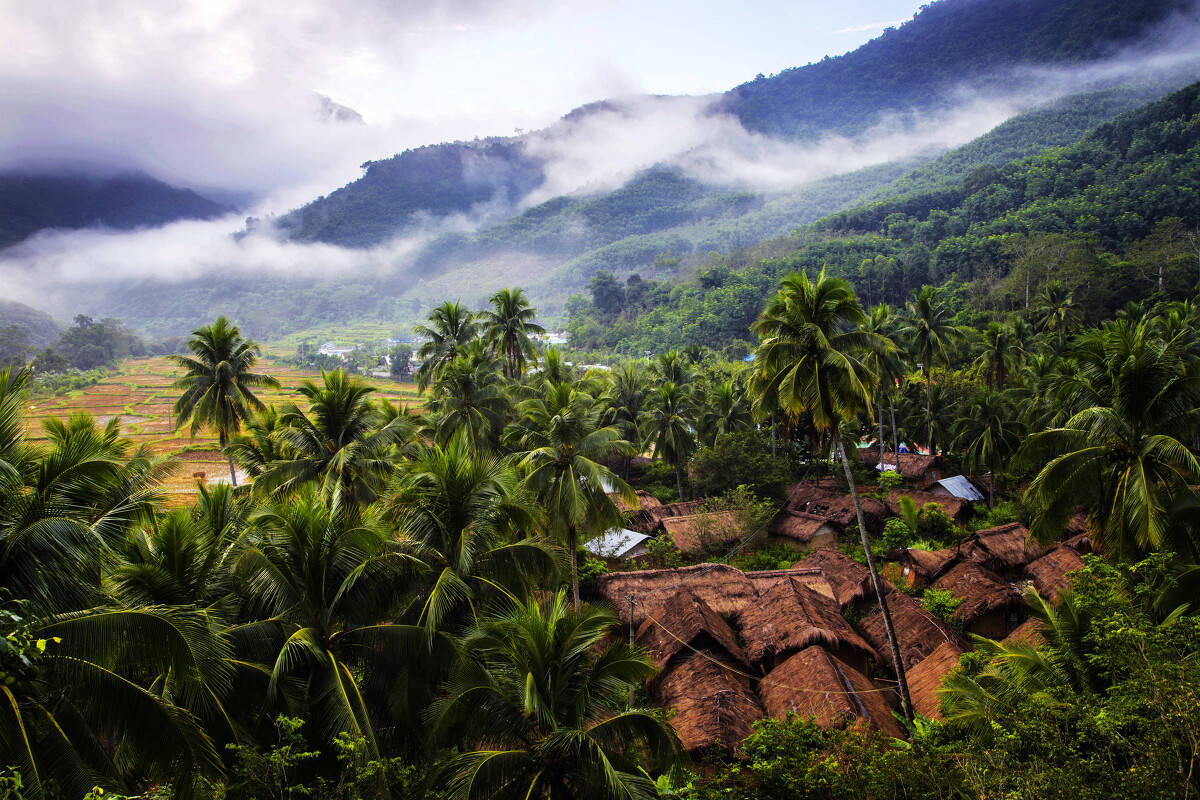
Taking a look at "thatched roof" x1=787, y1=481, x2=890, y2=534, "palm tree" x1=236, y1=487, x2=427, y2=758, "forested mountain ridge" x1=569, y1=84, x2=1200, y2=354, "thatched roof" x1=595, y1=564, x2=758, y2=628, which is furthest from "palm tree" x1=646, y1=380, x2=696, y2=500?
"forested mountain ridge" x1=569, y1=84, x2=1200, y2=354

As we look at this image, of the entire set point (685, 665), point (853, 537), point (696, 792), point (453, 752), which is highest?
point (453, 752)

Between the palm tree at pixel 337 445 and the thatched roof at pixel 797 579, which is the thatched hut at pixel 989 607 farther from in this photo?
the palm tree at pixel 337 445

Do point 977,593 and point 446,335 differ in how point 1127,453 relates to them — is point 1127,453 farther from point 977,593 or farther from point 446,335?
point 446,335

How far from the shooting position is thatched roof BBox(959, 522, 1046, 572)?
25.7 metres

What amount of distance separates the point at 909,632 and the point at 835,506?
13.3 m

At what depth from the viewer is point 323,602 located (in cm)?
952

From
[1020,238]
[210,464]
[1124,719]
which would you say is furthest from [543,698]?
[1020,238]

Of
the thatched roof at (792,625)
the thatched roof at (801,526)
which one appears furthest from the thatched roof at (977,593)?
the thatched roof at (801,526)

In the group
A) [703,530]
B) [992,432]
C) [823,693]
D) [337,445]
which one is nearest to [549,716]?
[823,693]

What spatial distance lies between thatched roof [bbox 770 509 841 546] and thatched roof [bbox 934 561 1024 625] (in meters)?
7.50

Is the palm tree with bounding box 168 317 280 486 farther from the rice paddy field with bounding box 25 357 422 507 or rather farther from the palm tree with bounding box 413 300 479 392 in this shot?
the palm tree with bounding box 413 300 479 392

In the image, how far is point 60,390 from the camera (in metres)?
73.2

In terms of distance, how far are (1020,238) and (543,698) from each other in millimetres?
82891

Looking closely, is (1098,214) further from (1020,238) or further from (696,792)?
(696,792)
